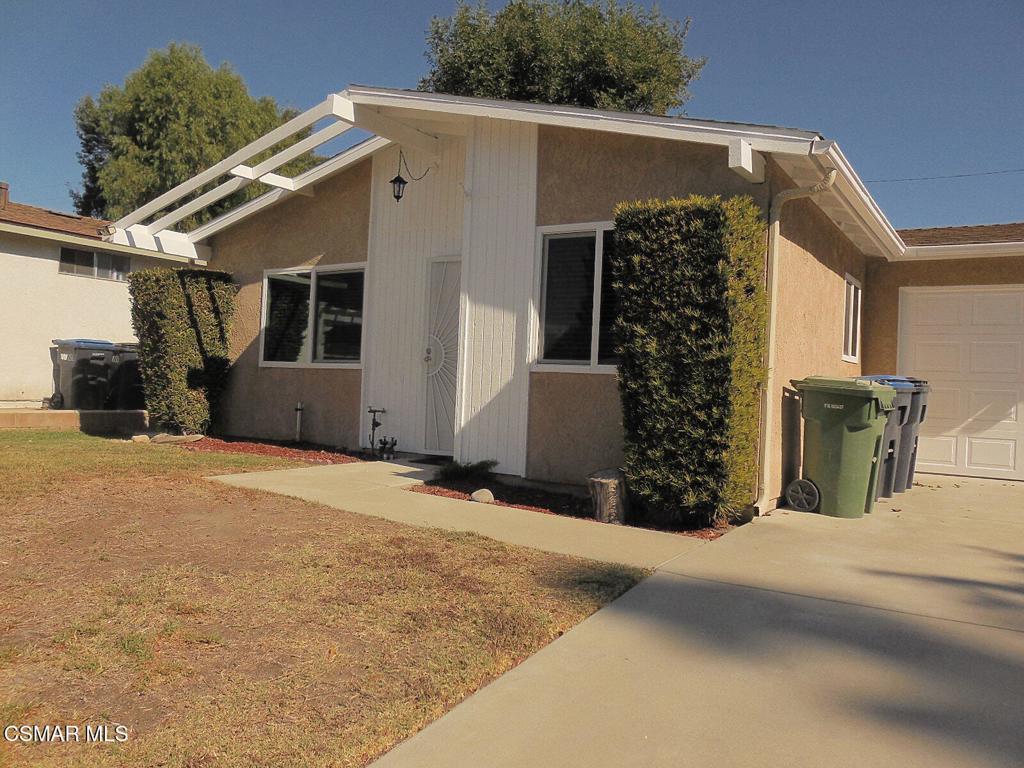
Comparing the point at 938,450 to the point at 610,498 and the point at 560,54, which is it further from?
the point at 560,54

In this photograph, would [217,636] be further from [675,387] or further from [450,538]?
[675,387]

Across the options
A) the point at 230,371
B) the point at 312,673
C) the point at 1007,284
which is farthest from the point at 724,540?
the point at 230,371

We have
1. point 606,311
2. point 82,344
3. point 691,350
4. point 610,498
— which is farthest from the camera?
point 82,344

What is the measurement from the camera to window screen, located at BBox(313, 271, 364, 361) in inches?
416

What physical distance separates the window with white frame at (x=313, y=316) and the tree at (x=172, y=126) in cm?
1732

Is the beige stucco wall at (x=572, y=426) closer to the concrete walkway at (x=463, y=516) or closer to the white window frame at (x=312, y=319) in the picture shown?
the concrete walkway at (x=463, y=516)

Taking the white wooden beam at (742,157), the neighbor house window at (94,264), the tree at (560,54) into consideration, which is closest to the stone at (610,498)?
the white wooden beam at (742,157)

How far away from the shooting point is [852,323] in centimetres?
1027

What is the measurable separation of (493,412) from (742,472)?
3.08 metres

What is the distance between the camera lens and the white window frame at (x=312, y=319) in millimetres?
10422

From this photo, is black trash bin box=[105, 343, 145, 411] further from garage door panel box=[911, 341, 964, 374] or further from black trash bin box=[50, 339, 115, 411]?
garage door panel box=[911, 341, 964, 374]

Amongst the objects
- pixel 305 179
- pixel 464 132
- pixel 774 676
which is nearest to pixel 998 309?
pixel 464 132

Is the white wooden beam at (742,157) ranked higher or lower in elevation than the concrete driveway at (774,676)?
higher

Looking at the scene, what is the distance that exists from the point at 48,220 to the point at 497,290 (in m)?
12.0
